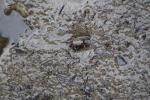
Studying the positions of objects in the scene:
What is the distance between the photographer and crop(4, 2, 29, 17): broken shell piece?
3.27m

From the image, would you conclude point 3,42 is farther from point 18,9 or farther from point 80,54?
point 80,54

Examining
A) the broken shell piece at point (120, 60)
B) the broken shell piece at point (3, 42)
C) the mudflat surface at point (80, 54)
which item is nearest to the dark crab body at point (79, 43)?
the mudflat surface at point (80, 54)

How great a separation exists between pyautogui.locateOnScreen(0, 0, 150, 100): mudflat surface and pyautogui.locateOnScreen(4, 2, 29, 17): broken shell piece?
56 mm

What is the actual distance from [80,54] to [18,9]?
2.97ft

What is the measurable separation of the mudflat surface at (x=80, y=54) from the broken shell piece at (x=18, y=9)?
0.06 m

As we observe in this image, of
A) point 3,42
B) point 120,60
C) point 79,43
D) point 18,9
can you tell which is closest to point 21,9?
point 18,9

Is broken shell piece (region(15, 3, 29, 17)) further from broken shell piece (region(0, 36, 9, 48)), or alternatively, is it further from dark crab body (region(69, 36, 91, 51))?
dark crab body (region(69, 36, 91, 51))

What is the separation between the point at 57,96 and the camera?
8.34 feet

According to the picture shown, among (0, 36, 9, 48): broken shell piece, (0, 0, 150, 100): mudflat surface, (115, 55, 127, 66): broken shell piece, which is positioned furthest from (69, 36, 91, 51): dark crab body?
(0, 36, 9, 48): broken shell piece

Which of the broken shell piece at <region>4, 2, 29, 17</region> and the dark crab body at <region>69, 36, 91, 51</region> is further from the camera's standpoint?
the broken shell piece at <region>4, 2, 29, 17</region>

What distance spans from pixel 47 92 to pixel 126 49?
0.86 meters

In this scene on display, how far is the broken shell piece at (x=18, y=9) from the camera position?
3.27m

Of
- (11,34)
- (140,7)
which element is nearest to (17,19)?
(11,34)

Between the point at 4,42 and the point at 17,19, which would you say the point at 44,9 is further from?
the point at 4,42
